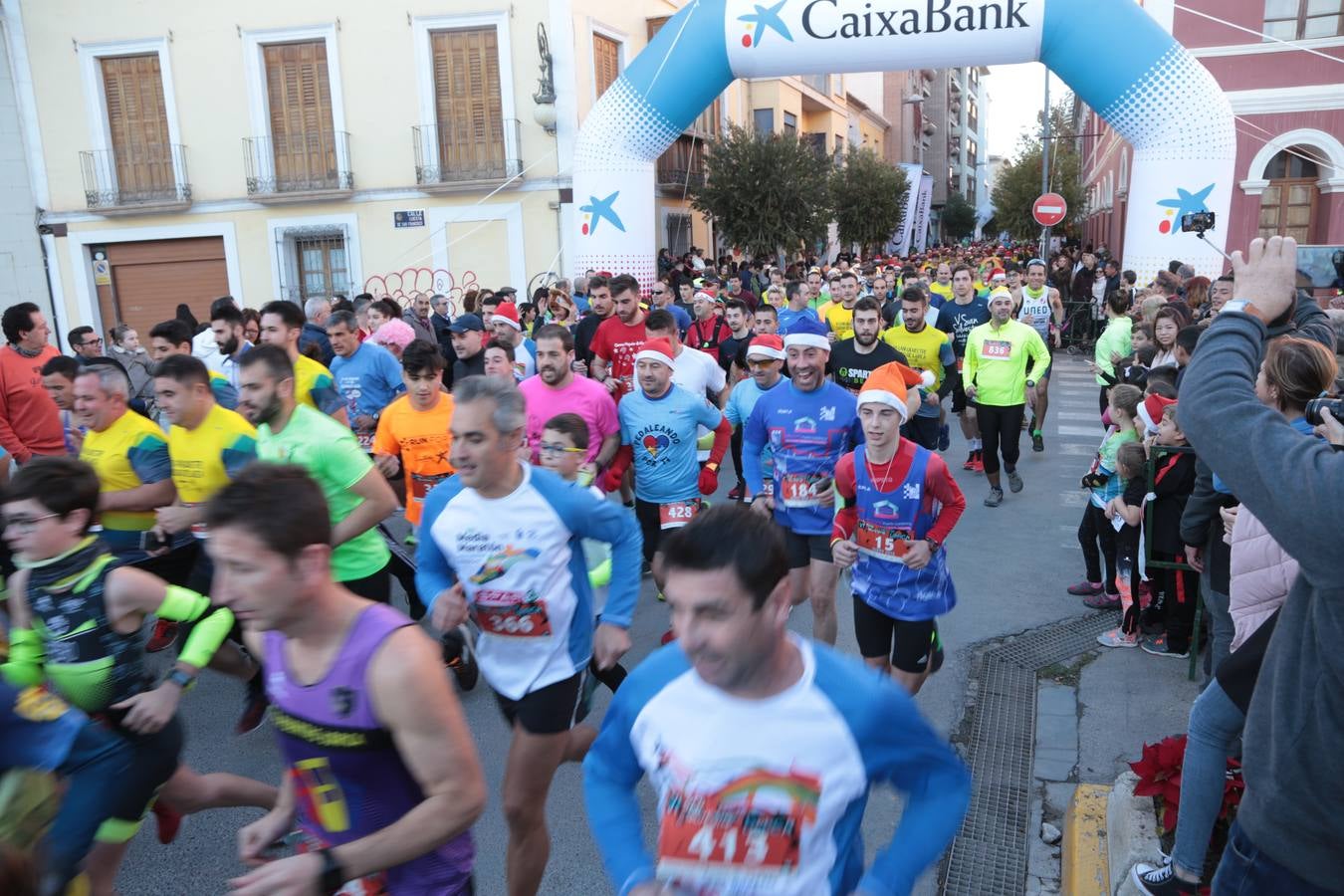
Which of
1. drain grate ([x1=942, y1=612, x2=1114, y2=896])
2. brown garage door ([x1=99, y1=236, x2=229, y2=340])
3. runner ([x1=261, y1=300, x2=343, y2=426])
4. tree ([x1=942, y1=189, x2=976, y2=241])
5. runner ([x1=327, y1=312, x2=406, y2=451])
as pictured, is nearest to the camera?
drain grate ([x1=942, y1=612, x2=1114, y2=896])

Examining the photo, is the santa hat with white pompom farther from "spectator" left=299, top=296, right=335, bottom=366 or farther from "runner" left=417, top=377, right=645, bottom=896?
"spectator" left=299, top=296, right=335, bottom=366

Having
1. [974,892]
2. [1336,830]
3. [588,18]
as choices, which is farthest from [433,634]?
[588,18]

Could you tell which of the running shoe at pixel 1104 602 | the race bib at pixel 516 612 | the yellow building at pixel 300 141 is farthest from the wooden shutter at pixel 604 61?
the race bib at pixel 516 612

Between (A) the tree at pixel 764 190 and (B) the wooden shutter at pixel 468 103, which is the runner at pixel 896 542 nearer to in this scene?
(B) the wooden shutter at pixel 468 103

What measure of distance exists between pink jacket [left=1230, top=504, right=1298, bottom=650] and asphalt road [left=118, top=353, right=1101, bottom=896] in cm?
151

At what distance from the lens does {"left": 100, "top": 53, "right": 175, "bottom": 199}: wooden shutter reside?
2005cm

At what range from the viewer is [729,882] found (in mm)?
1913

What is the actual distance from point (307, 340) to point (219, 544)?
7690 mm

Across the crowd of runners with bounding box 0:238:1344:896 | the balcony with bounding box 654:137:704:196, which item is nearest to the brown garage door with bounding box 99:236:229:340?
the balcony with bounding box 654:137:704:196

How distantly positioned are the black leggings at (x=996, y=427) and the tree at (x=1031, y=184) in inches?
1367

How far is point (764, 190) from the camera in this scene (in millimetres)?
22578

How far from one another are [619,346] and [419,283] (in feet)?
43.5

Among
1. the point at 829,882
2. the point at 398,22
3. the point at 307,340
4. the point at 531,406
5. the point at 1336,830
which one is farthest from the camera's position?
the point at 398,22

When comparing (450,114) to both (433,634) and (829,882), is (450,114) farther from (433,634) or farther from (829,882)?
(829,882)
